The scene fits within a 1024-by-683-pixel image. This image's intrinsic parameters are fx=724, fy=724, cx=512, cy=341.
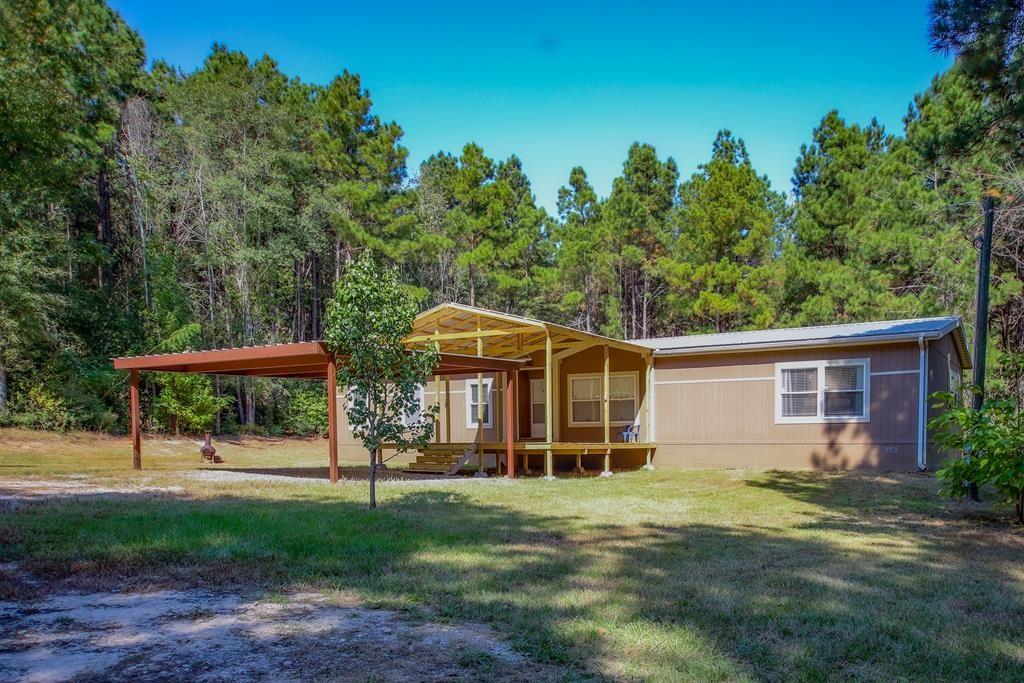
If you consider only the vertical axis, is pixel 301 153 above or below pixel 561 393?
above

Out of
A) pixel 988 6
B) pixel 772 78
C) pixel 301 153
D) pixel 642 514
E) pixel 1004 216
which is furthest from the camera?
pixel 301 153

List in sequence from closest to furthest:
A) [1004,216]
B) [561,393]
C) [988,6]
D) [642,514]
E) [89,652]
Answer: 1. [89,652]
2. [988,6]
3. [642,514]
4. [1004,216]
5. [561,393]

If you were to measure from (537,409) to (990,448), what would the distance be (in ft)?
39.0

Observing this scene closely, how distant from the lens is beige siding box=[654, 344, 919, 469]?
44.6 ft

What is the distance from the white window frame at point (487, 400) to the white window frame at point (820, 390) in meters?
6.52

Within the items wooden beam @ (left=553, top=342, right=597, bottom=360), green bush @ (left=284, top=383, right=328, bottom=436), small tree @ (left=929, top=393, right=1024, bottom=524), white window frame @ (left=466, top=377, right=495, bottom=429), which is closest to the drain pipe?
small tree @ (left=929, top=393, right=1024, bottom=524)

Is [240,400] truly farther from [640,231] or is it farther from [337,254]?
[640,231]

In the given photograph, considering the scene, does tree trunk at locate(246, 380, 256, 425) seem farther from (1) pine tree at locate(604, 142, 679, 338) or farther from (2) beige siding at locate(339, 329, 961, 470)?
(1) pine tree at locate(604, 142, 679, 338)

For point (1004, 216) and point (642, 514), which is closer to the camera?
point (642, 514)

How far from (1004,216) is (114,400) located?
22.8 m

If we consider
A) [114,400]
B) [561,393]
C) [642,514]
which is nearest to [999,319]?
[561,393]

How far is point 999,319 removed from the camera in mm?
18984

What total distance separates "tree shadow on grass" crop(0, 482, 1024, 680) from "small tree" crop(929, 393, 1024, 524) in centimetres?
78

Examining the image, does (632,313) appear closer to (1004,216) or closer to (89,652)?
(1004,216)
